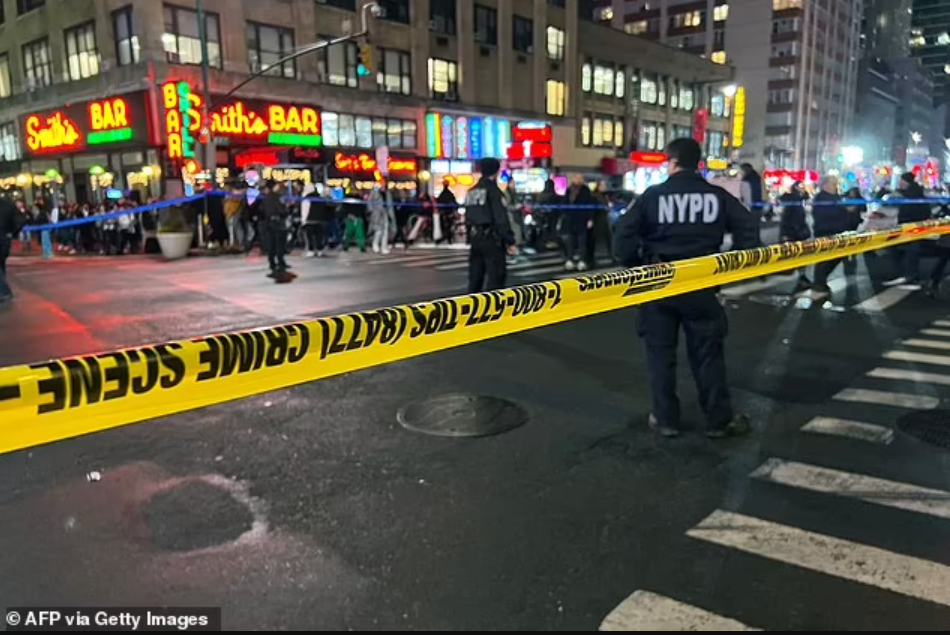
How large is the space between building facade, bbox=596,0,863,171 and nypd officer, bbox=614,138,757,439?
8962 cm

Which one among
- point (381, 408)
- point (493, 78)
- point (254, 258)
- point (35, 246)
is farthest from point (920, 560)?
point (493, 78)

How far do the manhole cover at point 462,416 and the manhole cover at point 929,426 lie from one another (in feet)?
9.21

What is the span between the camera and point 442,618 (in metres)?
2.93

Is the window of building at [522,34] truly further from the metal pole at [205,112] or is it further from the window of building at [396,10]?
the metal pole at [205,112]

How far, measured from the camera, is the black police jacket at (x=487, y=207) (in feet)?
27.2

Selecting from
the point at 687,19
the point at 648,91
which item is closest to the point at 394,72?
the point at 648,91

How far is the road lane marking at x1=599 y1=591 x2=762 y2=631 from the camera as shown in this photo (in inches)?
112

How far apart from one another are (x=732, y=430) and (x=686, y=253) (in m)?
1.30

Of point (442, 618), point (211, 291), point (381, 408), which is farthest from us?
point (211, 291)

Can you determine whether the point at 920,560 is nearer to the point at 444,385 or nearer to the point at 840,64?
the point at 444,385

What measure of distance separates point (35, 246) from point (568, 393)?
85.4 feet

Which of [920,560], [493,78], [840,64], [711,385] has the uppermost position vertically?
[840,64]

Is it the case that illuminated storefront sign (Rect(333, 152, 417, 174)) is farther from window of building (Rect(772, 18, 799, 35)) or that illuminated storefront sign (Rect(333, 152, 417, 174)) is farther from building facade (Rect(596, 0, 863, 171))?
window of building (Rect(772, 18, 799, 35))

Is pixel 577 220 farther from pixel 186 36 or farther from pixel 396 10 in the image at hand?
pixel 396 10
